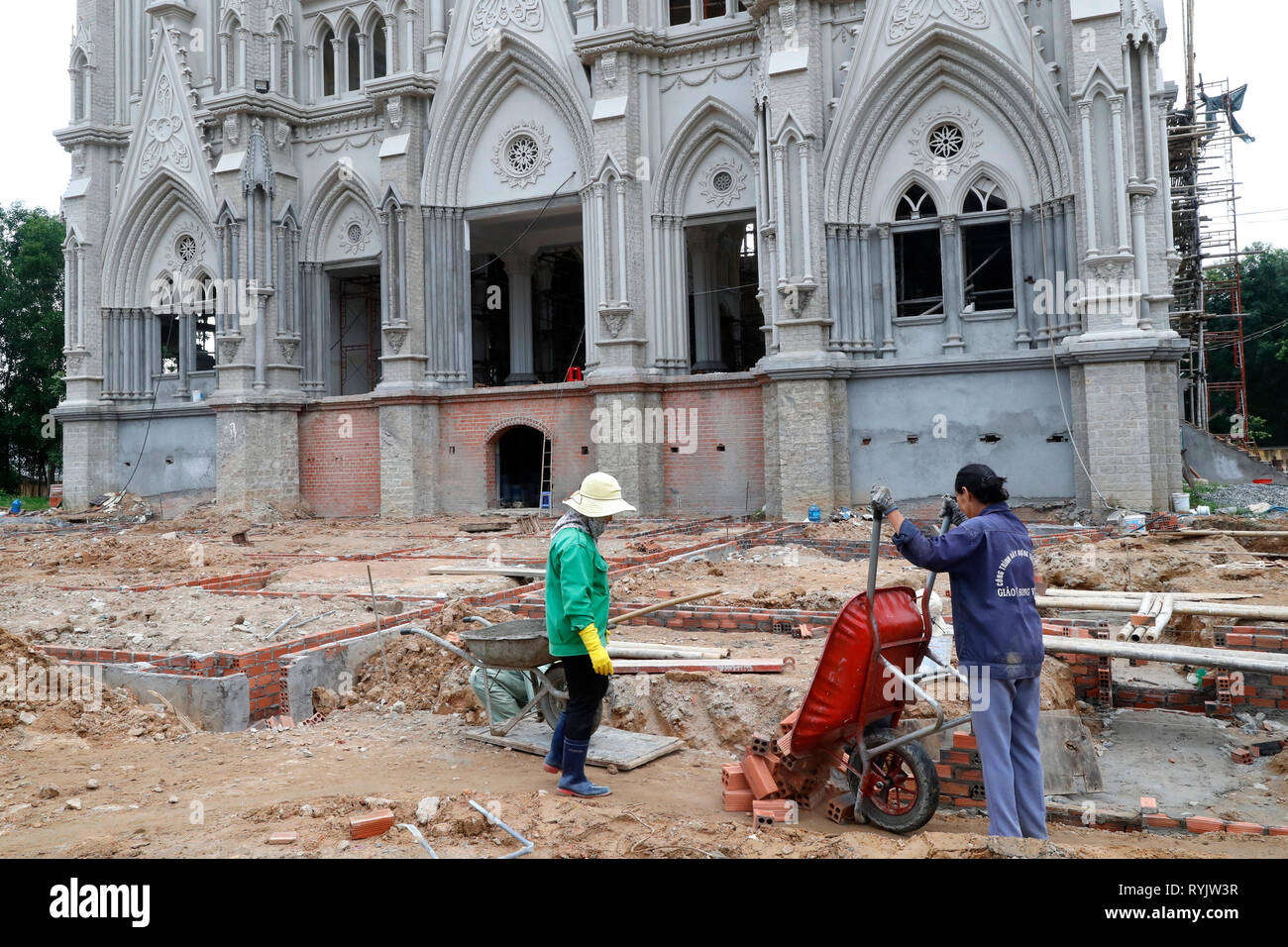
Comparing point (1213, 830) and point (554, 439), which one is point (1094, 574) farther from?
point (554, 439)

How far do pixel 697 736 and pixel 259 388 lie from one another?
20.4 metres

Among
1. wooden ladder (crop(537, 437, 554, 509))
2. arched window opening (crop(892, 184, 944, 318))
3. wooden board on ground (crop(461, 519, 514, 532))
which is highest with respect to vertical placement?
arched window opening (crop(892, 184, 944, 318))

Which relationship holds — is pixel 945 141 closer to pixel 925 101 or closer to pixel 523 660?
pixel 925 101

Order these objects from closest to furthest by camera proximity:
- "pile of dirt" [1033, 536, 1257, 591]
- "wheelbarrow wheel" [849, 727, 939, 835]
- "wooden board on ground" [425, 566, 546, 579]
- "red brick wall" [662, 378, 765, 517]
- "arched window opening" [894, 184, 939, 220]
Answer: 1. "wheelbarrow wheel" [849, 727, 939, 835]
2. "pile of dirt" [1033, 536, 1257, 591]
3. "wooden board on ground" [425, 566, 546, 579]
4. "arched window opening" [894, 184, 939, 220]
5. "red brick wall" [662, 378, 765, 517]

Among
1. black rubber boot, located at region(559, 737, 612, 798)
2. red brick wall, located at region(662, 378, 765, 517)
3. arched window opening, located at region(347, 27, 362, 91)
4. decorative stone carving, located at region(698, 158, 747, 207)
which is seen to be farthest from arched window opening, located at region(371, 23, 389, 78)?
black rubber boot, located at region(559, 737, 612, 798)

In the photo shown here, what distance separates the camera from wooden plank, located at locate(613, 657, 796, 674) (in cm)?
704

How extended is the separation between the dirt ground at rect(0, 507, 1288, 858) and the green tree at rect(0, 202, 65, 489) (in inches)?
1241

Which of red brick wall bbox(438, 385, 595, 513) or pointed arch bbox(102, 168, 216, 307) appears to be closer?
red brick wall bbox(438, 385, 595, 513)

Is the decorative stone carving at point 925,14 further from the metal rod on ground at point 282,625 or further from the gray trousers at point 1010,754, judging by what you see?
the gray trousers at point 1010,754

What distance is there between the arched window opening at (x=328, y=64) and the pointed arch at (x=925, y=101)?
46.2 feet

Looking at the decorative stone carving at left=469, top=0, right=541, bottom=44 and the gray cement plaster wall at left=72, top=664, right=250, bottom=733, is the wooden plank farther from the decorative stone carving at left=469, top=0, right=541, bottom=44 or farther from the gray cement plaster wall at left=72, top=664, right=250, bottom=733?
the decorative stone carving at left=469, top=0, right=541, bottom=44

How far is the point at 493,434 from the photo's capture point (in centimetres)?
2250

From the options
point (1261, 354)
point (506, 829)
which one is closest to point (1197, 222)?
point (1261, 354)

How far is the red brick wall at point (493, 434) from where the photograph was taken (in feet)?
70.8
